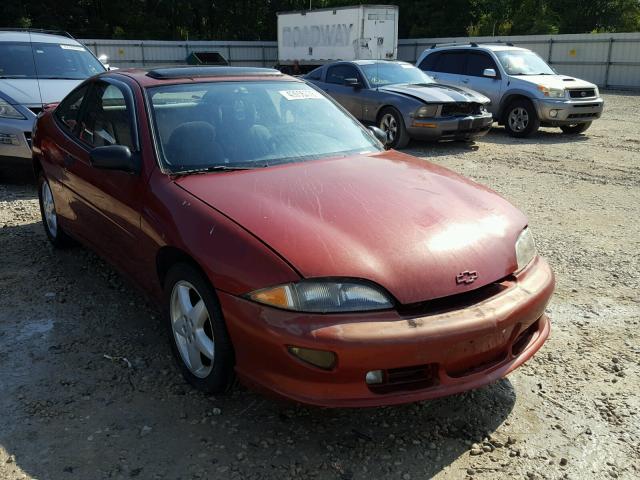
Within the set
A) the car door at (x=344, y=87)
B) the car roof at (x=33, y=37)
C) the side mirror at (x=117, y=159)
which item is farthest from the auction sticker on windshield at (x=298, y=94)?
the car door at (x=344, y=87)

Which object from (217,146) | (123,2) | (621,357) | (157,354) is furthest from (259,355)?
(123,2)

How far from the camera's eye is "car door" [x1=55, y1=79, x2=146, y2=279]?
11.3ft

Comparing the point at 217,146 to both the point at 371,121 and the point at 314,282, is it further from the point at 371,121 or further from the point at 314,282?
the point at 371,121

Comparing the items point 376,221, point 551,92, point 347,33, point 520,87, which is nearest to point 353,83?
point 520,87

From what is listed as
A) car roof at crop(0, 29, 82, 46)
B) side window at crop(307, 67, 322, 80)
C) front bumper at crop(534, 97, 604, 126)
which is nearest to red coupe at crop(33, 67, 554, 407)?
car roof at crop(0, 29, 82, 46)

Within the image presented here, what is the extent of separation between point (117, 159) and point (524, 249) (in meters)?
2.23

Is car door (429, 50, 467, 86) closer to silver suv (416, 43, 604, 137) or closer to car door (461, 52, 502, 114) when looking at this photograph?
silver suv (416, 43, 604, 137)

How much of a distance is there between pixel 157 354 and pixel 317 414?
109 cm

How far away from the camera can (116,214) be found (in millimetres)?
3600

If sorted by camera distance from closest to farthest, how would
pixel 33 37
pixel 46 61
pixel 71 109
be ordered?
1. pixel 71 109
2. pixel 46 61
3. pixel 33 37

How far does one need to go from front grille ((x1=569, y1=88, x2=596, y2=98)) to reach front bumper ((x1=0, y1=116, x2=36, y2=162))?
9500 millimetres

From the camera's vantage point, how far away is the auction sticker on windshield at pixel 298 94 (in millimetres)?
4094

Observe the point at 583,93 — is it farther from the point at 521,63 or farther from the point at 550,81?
the point at 521,63

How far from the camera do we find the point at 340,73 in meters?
11.8
